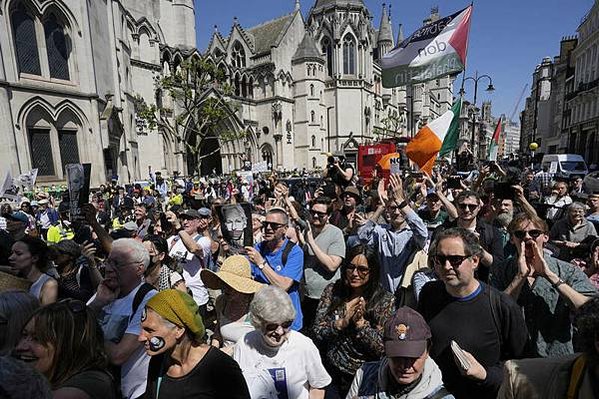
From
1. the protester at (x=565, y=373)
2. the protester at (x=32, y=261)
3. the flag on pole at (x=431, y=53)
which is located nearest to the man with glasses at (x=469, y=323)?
the protester at (x=565, y=373)

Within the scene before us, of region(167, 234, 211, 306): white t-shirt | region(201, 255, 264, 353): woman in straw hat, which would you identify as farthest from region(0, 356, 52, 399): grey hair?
region(167, 234, 211, 306): white t-shirt

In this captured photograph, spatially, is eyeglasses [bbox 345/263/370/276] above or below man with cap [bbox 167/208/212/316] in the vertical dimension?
above

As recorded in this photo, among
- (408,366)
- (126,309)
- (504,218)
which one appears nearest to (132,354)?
(126,309)

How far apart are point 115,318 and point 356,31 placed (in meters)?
54.6

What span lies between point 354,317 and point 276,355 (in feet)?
2.15

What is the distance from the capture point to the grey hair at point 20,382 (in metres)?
1.07

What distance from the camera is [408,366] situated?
170 centimetres

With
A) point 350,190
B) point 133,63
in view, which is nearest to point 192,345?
point 350,190

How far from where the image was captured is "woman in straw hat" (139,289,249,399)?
5.75 ft

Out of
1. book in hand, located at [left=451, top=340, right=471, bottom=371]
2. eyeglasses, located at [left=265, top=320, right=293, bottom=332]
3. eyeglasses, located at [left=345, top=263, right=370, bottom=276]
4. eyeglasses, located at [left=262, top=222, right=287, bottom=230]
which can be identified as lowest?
book in hand, located at [left=451, top=340, right=471, bottom=371]

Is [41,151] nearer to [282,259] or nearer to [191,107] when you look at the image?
[191,107]

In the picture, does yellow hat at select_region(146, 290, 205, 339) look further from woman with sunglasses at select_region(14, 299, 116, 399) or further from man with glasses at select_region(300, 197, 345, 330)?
man with glasses at select_region(300, 197, 345, 330)

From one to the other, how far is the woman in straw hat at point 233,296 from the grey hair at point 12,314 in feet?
3.63

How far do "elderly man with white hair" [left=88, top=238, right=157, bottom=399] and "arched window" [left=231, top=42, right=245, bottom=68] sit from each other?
154 feet
